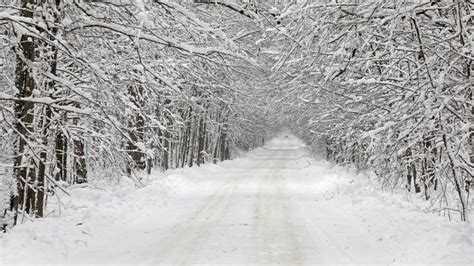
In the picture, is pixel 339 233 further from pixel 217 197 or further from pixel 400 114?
pixel 217 197

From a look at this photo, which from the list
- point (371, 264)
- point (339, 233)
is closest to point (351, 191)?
point (339, 233)

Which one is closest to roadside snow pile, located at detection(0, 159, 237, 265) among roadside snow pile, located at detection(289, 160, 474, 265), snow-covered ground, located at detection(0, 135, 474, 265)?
snow-covered ground, located at detection(0, 135, 474, 265)

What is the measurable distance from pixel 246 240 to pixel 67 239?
3.45 meters

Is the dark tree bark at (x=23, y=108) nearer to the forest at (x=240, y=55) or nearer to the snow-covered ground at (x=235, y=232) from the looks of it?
the forest at (x=240, y=55)

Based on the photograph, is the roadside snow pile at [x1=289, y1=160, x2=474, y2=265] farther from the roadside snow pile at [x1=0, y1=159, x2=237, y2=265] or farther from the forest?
the roadside snow pile at [x1=0, y1=159, x2=237, y2=265]

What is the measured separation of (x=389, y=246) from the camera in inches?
384

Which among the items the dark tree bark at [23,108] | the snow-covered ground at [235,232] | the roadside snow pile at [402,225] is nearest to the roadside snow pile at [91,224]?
the snow-covered ground at [235,232]

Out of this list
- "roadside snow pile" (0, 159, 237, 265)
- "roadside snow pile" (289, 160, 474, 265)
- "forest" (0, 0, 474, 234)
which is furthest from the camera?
"roadside snow pile" (0, 159, 237, 265)

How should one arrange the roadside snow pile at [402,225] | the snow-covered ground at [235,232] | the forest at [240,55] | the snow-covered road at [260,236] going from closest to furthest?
the forest at [240,55] → the roadside snow pile at [402,225] → the snow-covered ground at [235,232] → the snow-covered road at [260,236]

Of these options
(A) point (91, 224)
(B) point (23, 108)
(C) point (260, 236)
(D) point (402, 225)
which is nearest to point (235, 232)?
(C) point (260, 236)

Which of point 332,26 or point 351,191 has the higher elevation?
point 332,26

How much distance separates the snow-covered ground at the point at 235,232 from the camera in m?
8.68

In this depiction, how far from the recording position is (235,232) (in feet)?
38.0

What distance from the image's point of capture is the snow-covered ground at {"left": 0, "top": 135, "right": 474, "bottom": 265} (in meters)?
8.68
